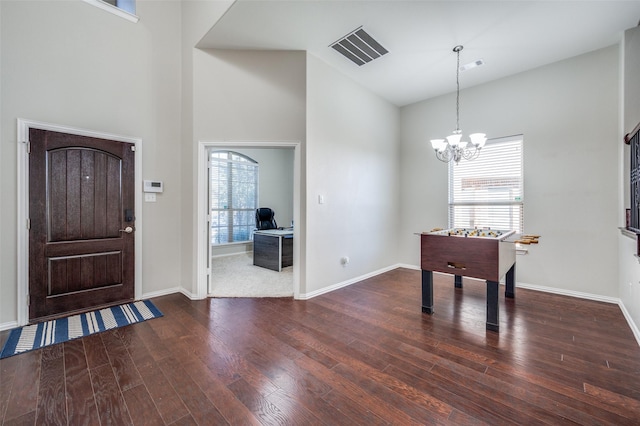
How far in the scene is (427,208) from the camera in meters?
5.03

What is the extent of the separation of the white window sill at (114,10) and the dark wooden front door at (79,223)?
156cm

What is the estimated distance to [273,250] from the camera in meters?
5.17

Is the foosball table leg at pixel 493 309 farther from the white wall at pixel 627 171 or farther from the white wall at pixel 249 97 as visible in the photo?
the white wall at pixel 249 97

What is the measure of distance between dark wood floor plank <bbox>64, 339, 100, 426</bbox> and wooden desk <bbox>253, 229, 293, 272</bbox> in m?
3.01

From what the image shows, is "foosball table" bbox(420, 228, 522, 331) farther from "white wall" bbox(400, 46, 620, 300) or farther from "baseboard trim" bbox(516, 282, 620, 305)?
"baseboard trim" bbox(516, 282, 620, 305)

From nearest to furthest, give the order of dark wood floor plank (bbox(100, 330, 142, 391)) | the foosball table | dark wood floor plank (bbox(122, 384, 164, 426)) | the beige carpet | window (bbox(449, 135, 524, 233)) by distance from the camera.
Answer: dark wood floor plank (bbox(122, 384, 164, 426))
dark wood floor plank (bbox(100, 330, 142, 391))
the foosball table
the beige carpet
window (bbox(449, 135, 524, 233))

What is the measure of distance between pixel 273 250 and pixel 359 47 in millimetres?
3585

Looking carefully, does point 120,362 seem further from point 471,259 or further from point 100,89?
point 471,259

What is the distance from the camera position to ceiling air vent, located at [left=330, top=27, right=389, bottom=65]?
316 cm

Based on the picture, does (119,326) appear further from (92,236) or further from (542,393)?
(542,393)

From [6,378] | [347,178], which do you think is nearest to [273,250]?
[347,178]

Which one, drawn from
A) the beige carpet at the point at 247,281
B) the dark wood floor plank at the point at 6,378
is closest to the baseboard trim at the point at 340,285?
the beige carpet at the point at 247,281

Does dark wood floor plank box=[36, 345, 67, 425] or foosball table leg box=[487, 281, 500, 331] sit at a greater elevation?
foosball table leg box=[487, 281, 500, 331]

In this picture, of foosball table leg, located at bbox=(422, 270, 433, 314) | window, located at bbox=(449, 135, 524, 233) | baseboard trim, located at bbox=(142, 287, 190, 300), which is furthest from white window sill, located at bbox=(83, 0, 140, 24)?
window, located at bbox=(449, 135, 524, 233)
